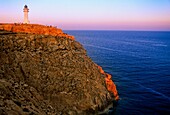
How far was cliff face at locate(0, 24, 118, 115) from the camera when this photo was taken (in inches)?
1286

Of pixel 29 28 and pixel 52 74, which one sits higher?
pixel 29 28

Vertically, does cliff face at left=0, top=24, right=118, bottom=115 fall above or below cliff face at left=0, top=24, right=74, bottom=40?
below

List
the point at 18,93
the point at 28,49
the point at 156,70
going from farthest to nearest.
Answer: the point at 156,70 → the point at 28,49 → the point at 18,93

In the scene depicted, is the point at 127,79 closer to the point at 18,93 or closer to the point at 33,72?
the point at 33,72

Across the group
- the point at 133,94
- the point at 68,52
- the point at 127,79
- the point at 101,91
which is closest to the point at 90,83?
the point at 101,91

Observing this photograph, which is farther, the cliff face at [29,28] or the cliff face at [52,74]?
the cliff face at [29,28]

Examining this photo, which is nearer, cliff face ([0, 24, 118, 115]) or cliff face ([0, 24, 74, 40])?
cliff face ([0, 24, 118, 115])

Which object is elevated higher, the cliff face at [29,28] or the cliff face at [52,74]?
the cliff face at [29,28]

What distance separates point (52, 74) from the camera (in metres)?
35.8

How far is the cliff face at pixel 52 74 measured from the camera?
32656 mm

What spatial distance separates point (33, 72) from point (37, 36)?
7105 mm

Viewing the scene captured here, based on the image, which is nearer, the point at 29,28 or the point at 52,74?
the point at 52,74

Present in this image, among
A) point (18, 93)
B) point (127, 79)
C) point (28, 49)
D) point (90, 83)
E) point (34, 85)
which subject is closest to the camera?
point (18, 93)

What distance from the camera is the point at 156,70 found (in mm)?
69625
